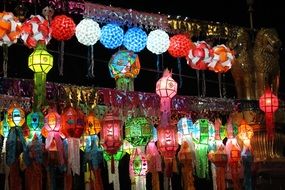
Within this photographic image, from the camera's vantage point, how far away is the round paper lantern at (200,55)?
7.68 m

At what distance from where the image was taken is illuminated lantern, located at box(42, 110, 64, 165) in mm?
6562

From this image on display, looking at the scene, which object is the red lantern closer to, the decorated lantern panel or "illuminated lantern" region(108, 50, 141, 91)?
the decorated lantern panel

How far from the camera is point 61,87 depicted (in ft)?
23.1

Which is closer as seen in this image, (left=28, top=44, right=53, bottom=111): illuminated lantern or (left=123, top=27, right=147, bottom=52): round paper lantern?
(left=28, top=44, right=53, bottom=111): illuminated lantern

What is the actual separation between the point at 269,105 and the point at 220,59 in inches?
37.0

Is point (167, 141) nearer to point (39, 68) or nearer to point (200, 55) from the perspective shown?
point (200, 55)

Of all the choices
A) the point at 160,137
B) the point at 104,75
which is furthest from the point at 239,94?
the point at 104,75

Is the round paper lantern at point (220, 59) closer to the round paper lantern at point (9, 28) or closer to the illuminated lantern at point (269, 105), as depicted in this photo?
the illuminated lantern at point (269, 105)

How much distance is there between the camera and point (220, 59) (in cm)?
782

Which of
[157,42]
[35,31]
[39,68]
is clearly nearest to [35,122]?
[39,68]

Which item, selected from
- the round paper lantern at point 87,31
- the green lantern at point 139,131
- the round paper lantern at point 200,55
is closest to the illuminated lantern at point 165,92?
the green lantern at point 139,131

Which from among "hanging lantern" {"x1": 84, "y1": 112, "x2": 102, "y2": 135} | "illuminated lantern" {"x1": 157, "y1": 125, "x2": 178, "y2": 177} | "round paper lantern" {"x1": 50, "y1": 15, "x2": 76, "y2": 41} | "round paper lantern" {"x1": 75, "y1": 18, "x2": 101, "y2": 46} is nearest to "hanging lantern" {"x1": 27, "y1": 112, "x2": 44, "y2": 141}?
"hanging lantern" {"x1": 84, "y1": 112, "x2": 102, "y2": 135}

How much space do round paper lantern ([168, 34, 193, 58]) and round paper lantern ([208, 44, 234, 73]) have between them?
404 millimetres

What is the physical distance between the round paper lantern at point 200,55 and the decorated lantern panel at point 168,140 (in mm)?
1138
